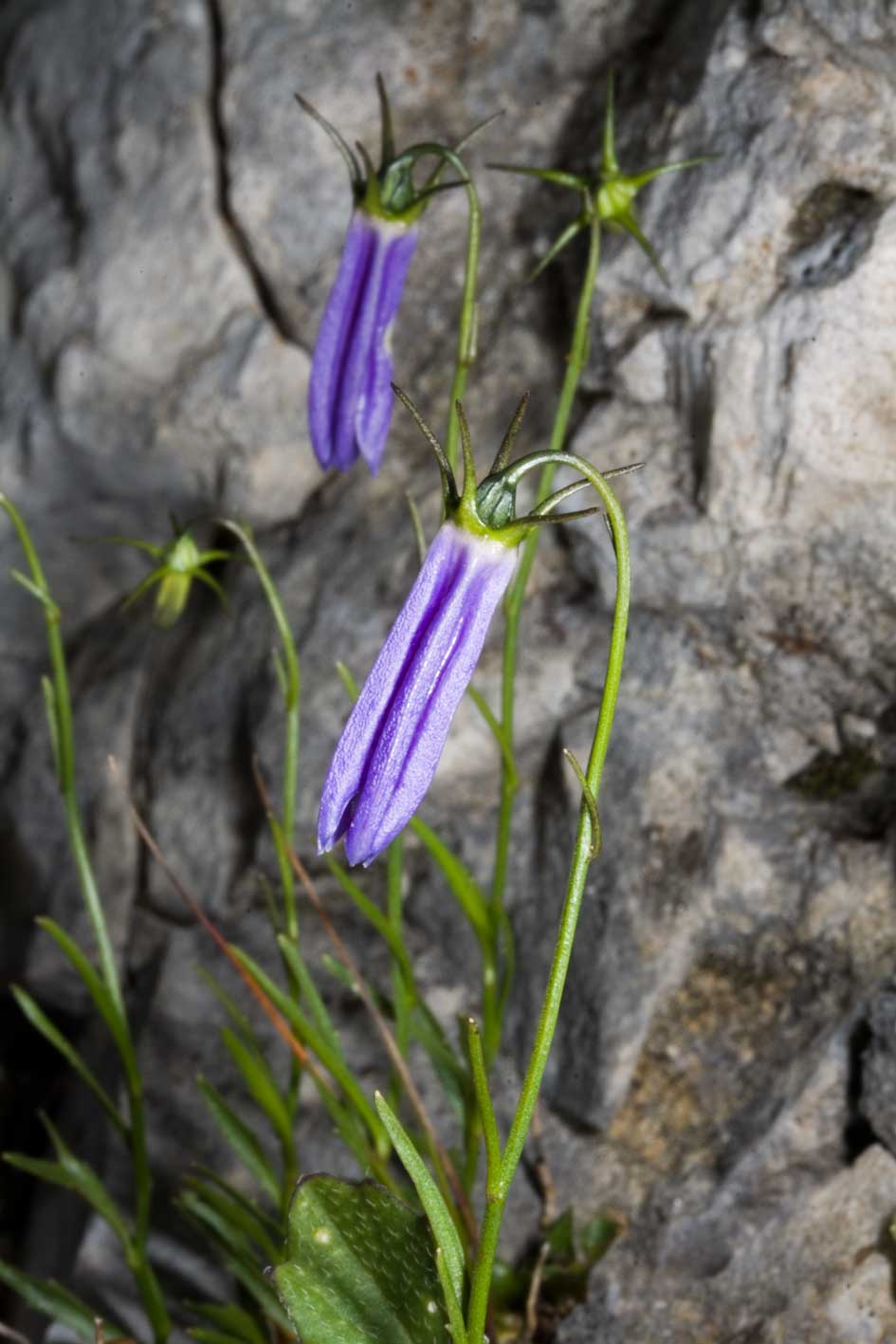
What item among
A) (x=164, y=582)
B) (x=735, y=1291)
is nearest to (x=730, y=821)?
(x=735, y=1291)

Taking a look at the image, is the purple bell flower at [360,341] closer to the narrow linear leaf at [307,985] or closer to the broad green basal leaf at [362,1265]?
the narrow linear leaf at [307,985]

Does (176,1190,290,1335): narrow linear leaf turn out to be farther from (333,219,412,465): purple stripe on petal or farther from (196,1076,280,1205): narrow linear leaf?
(333,219,412,465): purple stripe on petal

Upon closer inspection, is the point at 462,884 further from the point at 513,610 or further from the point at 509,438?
the point at 509,438

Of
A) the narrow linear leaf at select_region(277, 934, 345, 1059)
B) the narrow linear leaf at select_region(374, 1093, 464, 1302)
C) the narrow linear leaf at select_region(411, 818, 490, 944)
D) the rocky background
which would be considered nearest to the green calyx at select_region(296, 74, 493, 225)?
the rocky background

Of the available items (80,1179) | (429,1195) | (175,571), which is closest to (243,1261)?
(80,1179)

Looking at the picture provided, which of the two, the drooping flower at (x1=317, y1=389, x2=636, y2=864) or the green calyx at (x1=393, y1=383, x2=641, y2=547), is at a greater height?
the green calyx at (x1=393, y1=383, x2=641, y2=547)
